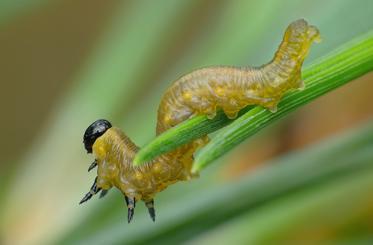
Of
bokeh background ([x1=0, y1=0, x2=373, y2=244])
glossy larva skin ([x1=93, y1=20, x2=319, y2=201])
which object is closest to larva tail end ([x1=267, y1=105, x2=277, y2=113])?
glossy larva skin ([x1=93, y1=20, x2=319, y2=201])

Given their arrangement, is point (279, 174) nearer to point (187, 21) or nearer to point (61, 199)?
point (61, 199)

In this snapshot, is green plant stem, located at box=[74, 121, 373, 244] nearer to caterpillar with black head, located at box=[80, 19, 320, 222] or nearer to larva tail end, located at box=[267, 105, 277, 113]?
caterpillar with black head, located at box=[80, 19, 320, 222]

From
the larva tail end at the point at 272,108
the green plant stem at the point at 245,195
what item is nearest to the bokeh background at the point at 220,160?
the green plant stem at the point at 245,195

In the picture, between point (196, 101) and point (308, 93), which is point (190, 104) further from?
point (308, 93)

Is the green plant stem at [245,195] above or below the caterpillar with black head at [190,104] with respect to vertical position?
below

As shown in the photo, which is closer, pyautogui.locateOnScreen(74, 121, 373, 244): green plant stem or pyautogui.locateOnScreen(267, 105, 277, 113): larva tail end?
pyautogui.locateOnScreen(267, 105, 277, 113): larva tail end

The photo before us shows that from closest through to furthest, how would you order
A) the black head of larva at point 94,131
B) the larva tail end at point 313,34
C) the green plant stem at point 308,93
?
the green plant stem at point 308,93, the larva tail end at point 313,34, the black head of larva at point 94,131

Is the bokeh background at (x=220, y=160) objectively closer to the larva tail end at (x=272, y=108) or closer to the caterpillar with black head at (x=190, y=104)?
the caterpillar with black head at (x=190, y=104)

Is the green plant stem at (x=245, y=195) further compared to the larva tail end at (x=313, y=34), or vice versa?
the green plant stem at (x=245, y=195)
